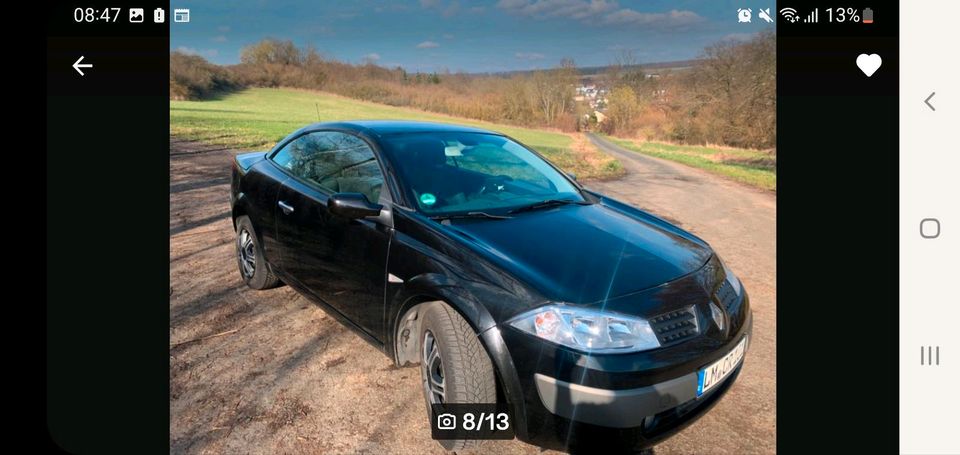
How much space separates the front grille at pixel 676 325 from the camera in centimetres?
189

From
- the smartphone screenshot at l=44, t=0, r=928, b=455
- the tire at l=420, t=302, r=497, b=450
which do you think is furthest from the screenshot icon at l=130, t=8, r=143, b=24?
the tire at l=420, t=302, r=497, b=450

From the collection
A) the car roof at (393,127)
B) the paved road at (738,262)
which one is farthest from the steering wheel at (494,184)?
the paved road at (738,262)

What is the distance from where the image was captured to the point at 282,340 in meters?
3.08

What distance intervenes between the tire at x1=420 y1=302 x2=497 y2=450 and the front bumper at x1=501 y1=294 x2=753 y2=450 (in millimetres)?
152

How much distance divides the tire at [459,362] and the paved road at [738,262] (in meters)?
0.88

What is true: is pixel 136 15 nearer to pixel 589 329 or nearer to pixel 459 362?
pixel 459 362

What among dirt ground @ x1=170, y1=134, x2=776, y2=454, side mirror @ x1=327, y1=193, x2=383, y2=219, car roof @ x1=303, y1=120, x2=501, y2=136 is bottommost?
dirt ground @ x1=170, y1=134, x2=776, y2=454

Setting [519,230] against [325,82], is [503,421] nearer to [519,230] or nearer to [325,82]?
[519,230]

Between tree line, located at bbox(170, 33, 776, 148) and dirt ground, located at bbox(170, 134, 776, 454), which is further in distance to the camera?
tree line, located at bbox(170, 33, 776, 148)

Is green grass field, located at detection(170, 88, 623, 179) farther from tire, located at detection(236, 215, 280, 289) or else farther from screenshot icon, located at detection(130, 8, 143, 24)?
screenshot icon, located at detection(130, 8, 143, 24)

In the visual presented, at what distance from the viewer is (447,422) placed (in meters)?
2.06

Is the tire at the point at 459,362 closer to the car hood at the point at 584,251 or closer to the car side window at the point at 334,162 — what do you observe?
the car hood at the point at 584,251

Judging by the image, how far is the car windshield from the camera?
2.65 metres

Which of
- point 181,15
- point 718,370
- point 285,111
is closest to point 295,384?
point 181,15
